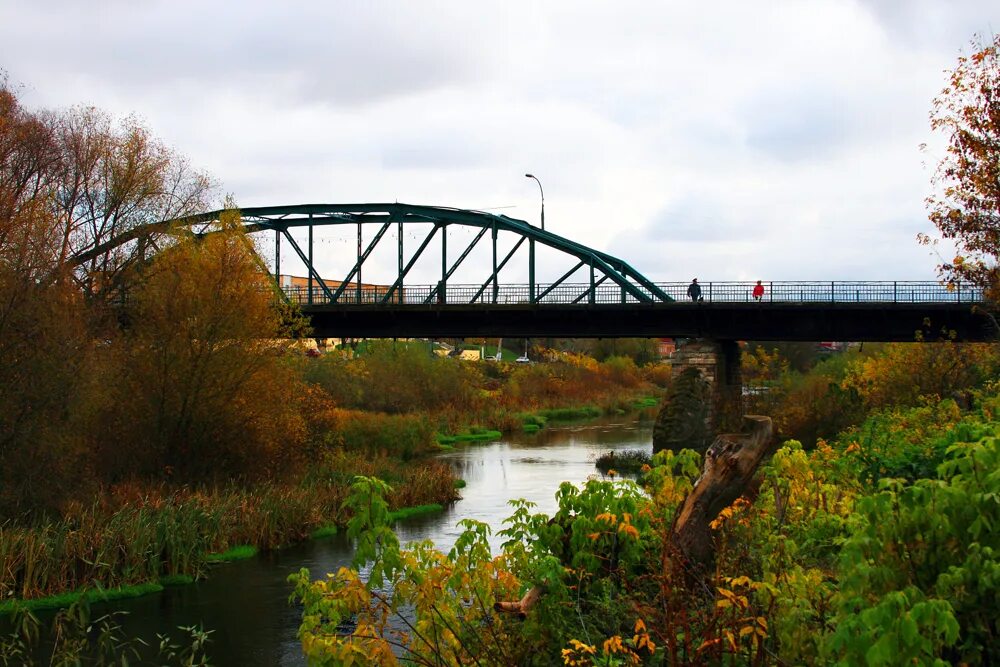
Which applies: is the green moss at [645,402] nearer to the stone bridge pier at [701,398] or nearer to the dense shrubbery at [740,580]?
the stone bridge pier at [701,398]

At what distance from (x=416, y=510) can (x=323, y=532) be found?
3462mm

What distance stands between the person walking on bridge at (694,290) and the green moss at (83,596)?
93.7 ft

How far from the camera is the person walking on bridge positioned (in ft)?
136

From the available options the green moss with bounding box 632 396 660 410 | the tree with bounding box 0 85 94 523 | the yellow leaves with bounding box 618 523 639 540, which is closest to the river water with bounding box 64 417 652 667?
the tree with bounding box 0 85 94 523

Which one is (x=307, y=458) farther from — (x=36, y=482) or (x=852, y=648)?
(x=852, y=648)

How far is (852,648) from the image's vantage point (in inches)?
A: 165

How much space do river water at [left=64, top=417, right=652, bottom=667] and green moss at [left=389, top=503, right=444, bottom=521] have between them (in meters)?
0.32

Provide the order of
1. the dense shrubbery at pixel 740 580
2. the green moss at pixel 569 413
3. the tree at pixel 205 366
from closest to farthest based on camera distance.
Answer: the dense shrubbery at pixel 740 580 → the tree at pixel 205 366 → the green moss at pixel 569 413

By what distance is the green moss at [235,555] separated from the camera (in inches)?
744

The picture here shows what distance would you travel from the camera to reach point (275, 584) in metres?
17.5

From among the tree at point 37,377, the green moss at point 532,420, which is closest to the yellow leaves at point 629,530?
the tree at point 37,377

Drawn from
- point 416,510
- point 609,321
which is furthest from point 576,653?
point 609,321

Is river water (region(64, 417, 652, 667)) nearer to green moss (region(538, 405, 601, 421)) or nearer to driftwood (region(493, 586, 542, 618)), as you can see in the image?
driftwood (region(493, 586, 542, 618))

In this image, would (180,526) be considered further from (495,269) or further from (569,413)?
(569,413)
